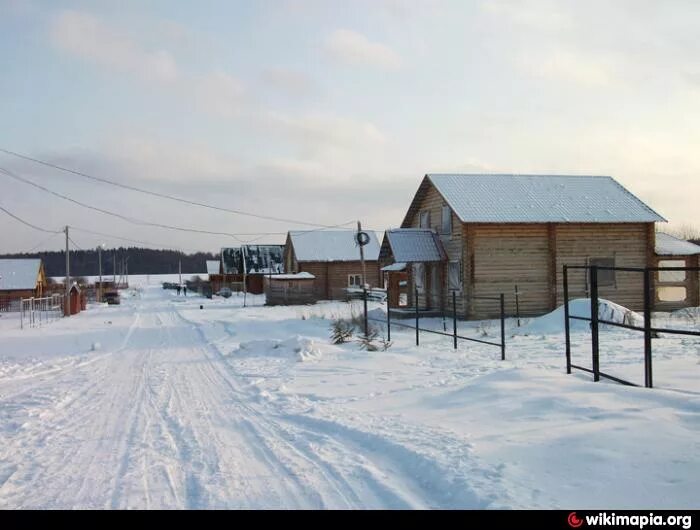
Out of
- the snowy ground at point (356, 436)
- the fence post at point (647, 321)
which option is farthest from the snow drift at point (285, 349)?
the fence post at point (647, 321)

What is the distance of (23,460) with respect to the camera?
6746mm

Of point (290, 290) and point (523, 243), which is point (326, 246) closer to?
point (290, 290)

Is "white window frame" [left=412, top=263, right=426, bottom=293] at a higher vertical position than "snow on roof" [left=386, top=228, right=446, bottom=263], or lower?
lower

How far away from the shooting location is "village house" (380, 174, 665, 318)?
90.5 ft

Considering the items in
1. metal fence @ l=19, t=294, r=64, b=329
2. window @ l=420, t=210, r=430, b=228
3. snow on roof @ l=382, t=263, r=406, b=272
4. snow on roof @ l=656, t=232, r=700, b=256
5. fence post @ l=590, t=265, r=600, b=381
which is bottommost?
metal fence @ l=19, t=294, r=64, b=329

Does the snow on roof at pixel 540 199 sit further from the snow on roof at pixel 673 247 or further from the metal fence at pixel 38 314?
the metal fence at pixel 38 314

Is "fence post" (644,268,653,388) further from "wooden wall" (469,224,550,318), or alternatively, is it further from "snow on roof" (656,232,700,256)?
"snow on roof" (656,232,700,256)

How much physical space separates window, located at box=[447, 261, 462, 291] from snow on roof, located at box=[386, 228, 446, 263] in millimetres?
586

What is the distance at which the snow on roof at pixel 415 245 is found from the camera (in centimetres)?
2858

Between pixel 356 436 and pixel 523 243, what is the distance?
22.0 meters

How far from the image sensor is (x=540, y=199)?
30.1 meters

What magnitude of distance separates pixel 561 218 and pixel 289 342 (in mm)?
15947

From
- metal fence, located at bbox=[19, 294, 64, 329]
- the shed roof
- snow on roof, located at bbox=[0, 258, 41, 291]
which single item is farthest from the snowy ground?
snow on roof, located at bbox=[0, 258, 41, 291]
